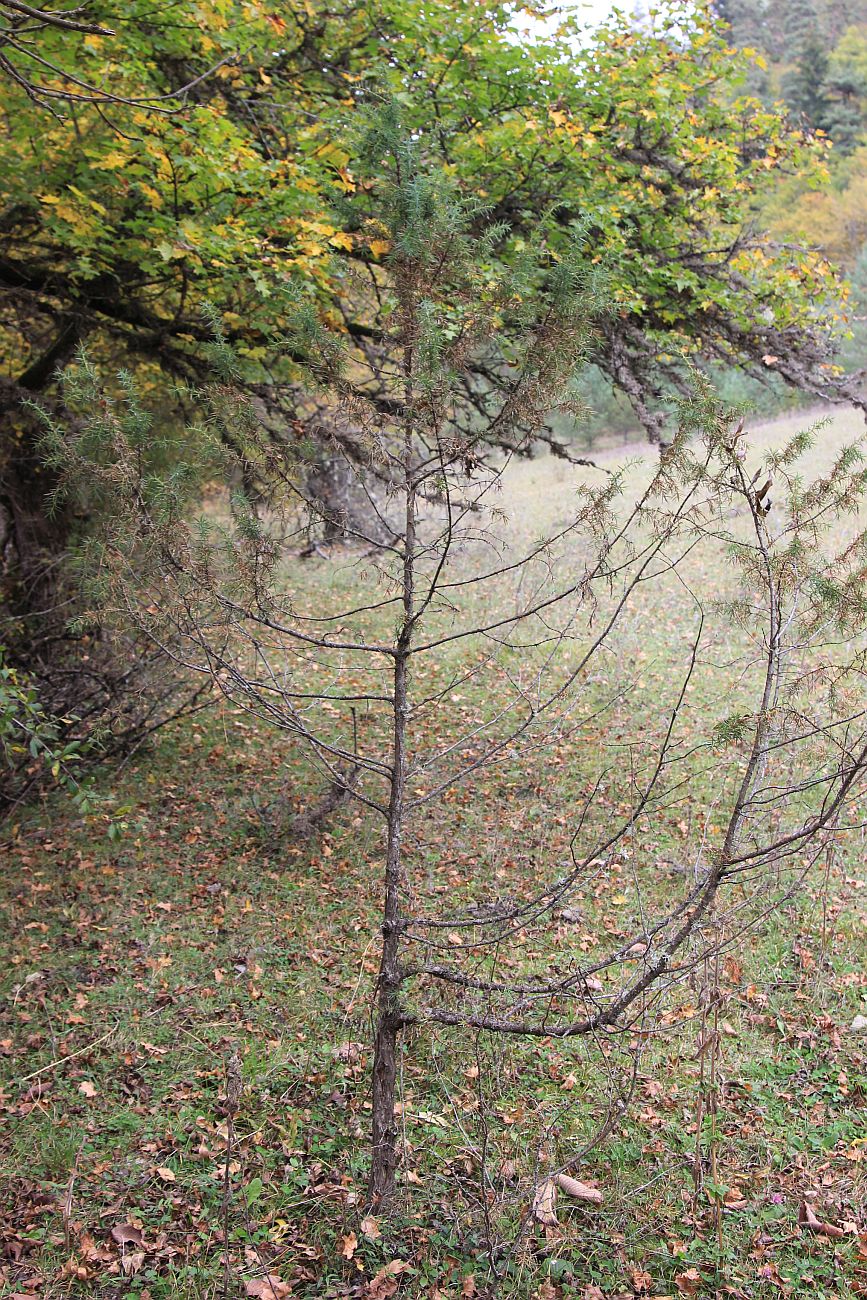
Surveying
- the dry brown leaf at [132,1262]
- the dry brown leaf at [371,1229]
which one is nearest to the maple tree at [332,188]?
the dry brown leaf at [371,1229]

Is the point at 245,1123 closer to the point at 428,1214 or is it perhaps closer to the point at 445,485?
the point at 428,1214

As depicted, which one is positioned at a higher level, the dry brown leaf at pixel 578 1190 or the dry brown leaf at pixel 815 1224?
the dry brown leaf at pixel 815 1224

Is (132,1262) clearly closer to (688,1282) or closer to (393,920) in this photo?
(393,920)

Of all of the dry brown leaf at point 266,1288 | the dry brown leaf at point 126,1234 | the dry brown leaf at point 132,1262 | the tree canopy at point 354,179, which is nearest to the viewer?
the dry brown leaf at point 266,1288

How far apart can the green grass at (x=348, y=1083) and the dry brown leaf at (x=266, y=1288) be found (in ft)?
0.21

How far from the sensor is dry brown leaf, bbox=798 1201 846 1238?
11.0 feet

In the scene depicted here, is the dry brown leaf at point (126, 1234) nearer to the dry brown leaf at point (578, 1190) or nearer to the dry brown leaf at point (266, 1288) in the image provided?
the dry brown leaf at point (266, 1288)

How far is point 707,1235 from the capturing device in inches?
134

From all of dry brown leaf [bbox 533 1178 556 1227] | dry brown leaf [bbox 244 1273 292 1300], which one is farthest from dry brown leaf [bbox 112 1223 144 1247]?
dry brown leaf [bbox 533 1178 556 1227]

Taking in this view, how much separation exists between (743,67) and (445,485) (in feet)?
20.3

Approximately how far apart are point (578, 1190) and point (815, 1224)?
939 mm

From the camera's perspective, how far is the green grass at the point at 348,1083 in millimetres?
3285

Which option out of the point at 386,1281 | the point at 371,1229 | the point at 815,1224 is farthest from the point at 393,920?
the point at 815,1224

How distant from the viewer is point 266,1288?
10.2ft
